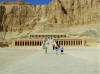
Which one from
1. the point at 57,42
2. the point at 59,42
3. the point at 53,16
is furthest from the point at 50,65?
the point at 53,16

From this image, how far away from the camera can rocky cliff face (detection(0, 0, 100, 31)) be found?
443ft

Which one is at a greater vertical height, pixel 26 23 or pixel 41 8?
pixel 41 8

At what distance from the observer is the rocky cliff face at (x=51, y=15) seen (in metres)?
135

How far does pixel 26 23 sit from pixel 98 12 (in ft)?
225

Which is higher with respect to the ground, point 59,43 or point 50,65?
point 50,65

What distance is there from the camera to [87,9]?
142500 mm

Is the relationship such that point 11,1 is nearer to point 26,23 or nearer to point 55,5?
point 26,23

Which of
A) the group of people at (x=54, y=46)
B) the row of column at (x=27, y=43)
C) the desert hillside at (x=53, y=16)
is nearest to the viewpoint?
the group of people at (x=54, y=46)

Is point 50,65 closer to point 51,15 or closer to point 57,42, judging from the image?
point 57,42

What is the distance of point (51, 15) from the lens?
476 feet

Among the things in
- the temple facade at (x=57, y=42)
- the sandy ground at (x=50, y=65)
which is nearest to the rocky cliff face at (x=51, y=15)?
the temple facade at (x=57, y=42)

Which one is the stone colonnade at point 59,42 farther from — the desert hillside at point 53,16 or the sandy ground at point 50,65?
the sandy ground at point 50,65

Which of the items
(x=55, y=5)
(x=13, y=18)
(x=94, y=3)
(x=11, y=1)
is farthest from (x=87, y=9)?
(x=11, y=1)

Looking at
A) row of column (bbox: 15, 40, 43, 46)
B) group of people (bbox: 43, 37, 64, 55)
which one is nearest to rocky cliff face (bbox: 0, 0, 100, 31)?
row of column (bbox: 15, 40, 43, 46)
